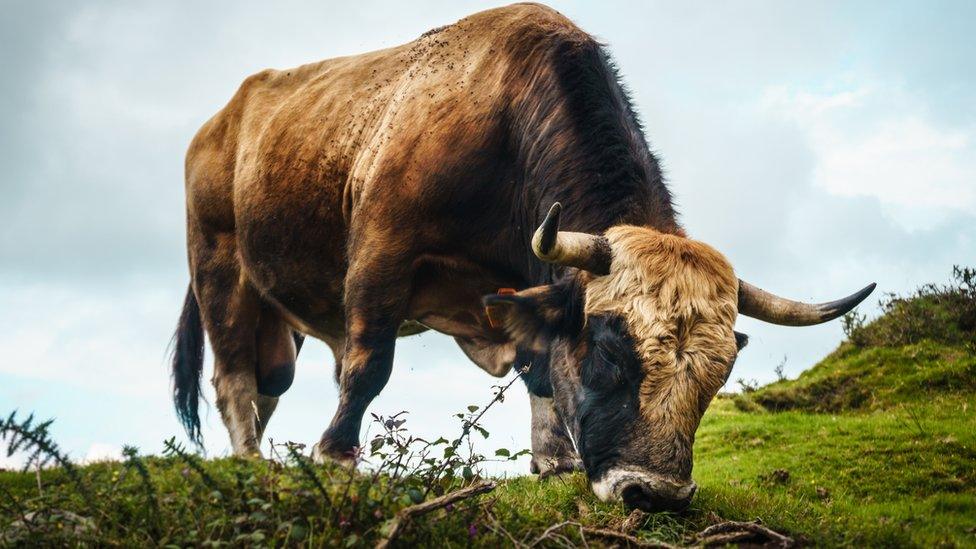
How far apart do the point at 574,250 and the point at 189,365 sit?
6350mm

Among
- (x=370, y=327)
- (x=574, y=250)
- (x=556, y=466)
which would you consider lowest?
(x=556, y=466)

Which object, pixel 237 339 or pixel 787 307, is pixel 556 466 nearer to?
pixel 787 307

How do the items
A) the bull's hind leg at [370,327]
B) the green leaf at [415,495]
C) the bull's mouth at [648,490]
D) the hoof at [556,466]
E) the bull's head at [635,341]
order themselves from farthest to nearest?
the hoof at [556,466], the bull's hind leg at [370,327], the bull's head at [635,341], the bull's mouth at [648,490], the green leaf at [415,495]

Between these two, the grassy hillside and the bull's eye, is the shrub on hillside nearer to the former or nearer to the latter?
the grassy hillside

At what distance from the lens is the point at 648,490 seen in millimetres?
5070

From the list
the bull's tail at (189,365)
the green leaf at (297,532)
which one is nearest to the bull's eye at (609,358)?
the green leaf at (297,532)

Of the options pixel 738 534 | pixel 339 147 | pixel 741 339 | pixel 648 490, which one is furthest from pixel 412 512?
pixel 339 147

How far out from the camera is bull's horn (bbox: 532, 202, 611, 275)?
5715mm

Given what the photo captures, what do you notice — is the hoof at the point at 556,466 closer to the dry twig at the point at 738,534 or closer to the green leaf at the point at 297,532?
the dry twig at the point at 738,534

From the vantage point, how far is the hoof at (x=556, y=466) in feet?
24.1

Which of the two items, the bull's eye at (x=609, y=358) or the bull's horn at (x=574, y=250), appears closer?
the bull's eye at (x=609, y=358)

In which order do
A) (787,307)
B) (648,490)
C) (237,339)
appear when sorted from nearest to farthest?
(648,490) → (787,307) → (237,339)

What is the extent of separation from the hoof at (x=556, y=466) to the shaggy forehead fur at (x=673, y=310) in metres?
1.95

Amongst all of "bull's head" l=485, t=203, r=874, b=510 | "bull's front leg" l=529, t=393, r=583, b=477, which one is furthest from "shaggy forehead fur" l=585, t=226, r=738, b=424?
"bull's front leg" l=529, t=393, r=583, b=477
